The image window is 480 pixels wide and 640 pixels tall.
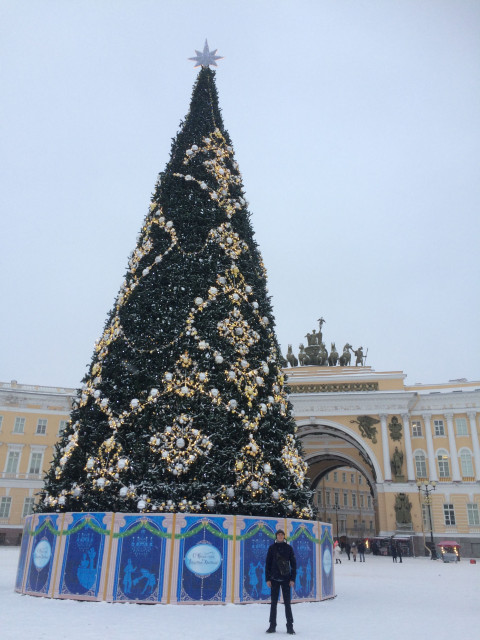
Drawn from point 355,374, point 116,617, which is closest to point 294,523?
point 116,617

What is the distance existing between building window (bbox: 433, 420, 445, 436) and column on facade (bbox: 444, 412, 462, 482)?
0.49 metres

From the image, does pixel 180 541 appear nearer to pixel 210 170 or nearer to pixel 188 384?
pixel 188 384

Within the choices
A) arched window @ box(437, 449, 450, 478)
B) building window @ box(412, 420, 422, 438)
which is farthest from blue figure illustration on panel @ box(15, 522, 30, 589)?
building window @ box(412, 420, 422, 438)

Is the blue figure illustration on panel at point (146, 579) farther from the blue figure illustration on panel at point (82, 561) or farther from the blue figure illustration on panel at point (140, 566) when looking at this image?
the blue figure illustration on panel at point (82, 561)

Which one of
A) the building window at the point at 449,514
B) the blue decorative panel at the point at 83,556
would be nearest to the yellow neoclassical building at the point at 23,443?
the building window at the point at 449,514

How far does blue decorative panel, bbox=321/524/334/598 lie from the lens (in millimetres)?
9280

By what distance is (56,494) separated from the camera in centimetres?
898

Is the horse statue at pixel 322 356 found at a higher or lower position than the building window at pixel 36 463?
higher

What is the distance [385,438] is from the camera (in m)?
36.3

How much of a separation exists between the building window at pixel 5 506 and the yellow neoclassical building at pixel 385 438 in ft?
0.21

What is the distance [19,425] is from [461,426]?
3182 cm

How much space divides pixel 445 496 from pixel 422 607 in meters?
30.0

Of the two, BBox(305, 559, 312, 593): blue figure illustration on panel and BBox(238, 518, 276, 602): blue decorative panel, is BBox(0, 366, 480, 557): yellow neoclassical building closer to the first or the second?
BBox(305, 559, 312, 593): blue figure illustration on panel

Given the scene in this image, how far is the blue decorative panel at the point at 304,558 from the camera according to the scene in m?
8.59
